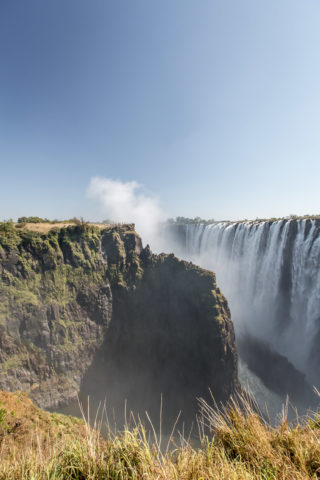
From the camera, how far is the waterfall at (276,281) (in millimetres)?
27000

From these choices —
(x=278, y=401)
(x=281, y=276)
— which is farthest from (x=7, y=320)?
(x=281, y=276)

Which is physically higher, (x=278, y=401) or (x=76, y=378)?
(x=76, y=378)

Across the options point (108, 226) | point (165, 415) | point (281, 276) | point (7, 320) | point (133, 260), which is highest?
point (108, 226)

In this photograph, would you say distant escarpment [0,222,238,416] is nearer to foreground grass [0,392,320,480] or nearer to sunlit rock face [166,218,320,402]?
sunlit rock face [166,218,320,402]

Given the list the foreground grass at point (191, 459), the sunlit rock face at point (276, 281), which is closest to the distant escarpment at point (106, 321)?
the sunlit rock face at point (276, 281)

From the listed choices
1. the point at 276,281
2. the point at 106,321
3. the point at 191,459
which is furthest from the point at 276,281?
the point at 191,459

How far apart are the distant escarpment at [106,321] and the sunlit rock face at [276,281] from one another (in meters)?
11.7

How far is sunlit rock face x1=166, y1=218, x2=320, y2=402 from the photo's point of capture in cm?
2697

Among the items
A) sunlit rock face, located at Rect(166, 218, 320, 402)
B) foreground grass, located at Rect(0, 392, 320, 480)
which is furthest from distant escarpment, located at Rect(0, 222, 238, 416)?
foreground grass, located at Rect(0, 392, 320, 480)

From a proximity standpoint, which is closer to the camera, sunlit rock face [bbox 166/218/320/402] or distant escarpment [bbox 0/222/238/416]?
distant escarpment [bbox 0/222/238/416]

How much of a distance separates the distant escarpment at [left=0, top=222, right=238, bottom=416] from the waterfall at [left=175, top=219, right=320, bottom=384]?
11712 millimetres

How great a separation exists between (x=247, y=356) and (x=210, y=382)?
1056 centimetres

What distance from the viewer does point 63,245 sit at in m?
25.1

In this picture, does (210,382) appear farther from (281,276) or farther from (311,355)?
(281,276)
